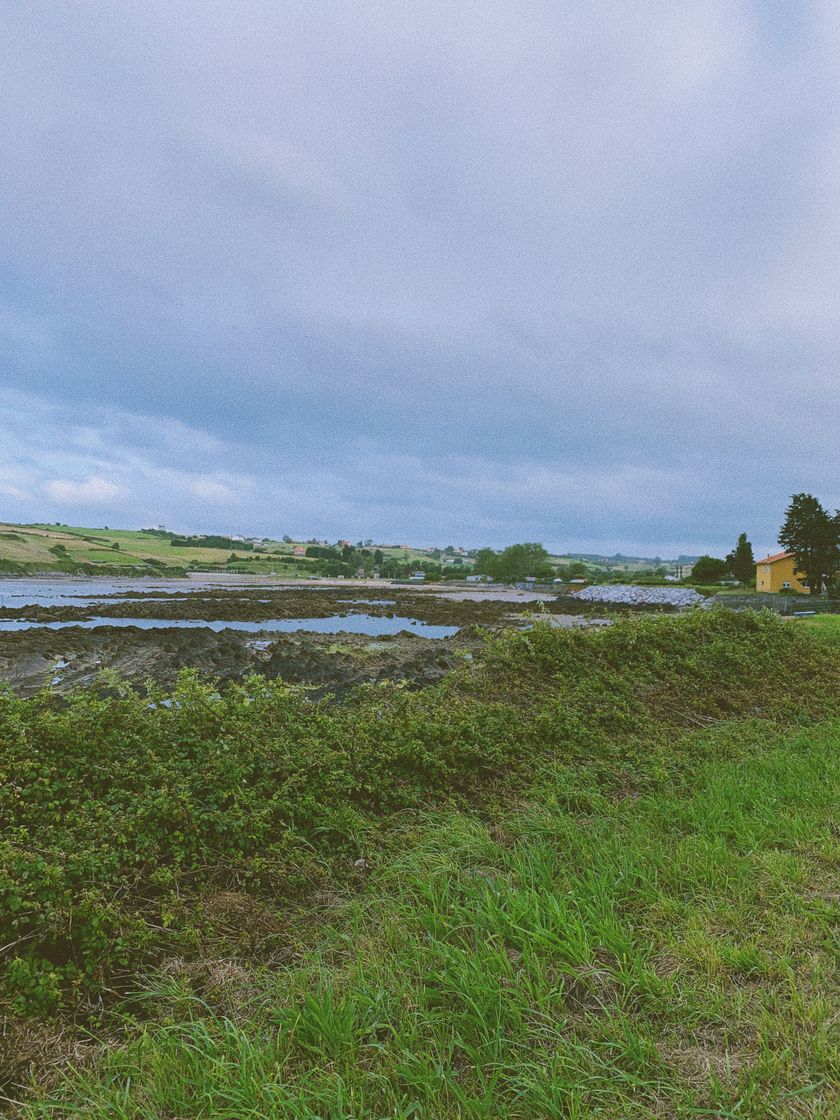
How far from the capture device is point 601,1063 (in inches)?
77.1

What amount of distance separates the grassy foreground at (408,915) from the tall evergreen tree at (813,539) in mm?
47389

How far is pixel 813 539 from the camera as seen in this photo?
4494 cm

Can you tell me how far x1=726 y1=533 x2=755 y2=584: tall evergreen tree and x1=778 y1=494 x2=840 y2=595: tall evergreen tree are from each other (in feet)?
74.2

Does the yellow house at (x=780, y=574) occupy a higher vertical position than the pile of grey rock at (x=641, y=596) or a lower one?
higher

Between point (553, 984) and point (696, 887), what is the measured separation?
1.11 metres

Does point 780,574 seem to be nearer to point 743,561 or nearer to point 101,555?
point 743,561

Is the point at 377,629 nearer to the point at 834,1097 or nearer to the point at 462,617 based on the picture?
the point at 462,617

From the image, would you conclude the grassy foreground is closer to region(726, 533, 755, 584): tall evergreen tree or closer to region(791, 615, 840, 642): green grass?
region(791, 615, 840, 642): green grass

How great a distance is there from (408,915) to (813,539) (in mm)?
51437

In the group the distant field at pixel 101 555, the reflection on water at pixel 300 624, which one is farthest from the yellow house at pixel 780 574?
the distant field at pixel 101 555

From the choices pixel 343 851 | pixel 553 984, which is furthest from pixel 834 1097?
pixel 343 851

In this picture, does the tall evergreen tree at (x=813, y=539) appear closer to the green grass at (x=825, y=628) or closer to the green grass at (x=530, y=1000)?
the green grass at (x=825, y=628)

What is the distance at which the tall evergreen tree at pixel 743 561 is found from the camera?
224ft

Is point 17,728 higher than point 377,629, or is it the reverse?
point 17,728
